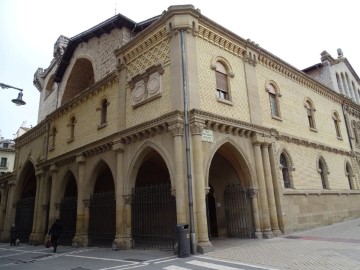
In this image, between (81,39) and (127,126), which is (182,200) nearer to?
(127,126)

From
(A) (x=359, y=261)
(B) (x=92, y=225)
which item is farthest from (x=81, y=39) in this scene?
(A) (x=359, y=261)

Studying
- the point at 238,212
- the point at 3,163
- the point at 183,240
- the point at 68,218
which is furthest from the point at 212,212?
the point at 3,163

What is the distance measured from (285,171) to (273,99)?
13.6 feet

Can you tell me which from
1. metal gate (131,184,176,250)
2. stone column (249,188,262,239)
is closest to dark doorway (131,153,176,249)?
metal gate (131,184,176,250)

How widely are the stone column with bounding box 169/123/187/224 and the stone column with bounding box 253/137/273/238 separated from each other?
14.3ft

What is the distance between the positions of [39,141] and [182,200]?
56.4 ft

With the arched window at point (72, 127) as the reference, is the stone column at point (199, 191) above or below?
below

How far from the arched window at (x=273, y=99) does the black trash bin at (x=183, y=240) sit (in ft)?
29.9

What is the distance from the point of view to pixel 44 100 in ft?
91.2

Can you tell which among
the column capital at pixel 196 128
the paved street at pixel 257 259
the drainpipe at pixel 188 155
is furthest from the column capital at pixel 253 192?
the column capital at pixel 196 128

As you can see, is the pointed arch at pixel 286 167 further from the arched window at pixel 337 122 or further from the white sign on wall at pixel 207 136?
the arched window at pixel 337 122

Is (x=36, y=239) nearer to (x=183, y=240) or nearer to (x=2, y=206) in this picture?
(x=2, y=206)

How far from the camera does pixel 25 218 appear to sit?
72.0 feet

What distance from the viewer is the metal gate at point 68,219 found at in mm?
17359
